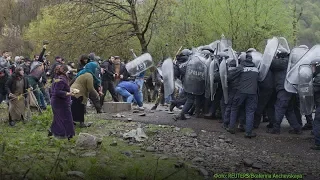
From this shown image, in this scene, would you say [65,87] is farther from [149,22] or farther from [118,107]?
[149,22]

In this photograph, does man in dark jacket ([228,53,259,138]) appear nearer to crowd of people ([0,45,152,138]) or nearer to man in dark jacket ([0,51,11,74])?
crowd of people ([0,45,152,138])

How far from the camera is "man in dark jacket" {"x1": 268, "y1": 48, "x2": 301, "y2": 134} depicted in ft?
29.8

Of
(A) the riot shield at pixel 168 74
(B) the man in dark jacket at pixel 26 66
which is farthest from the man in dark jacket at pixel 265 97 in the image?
(B) the man in dark jacket at pixel 26 66

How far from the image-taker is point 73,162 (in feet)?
20.0

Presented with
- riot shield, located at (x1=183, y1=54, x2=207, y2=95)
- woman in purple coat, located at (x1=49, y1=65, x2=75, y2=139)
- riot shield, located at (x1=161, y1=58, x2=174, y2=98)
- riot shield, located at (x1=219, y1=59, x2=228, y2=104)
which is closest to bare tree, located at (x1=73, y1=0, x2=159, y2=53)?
riot shield, located at (x1=161, y1=58, x2=174, y2=98)

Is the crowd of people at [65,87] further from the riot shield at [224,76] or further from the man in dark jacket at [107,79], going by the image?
the riot shield at [224,76]

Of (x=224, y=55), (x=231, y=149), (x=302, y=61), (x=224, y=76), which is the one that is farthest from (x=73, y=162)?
(x=302, y=61)

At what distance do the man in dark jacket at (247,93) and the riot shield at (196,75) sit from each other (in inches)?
51.1

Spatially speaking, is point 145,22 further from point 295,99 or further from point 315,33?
point 315,33

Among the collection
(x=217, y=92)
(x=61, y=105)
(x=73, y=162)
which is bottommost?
(x=73, y=162)

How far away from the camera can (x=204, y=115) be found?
35.7 ft

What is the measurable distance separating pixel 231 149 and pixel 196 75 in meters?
2.57

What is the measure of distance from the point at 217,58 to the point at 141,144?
299 cm

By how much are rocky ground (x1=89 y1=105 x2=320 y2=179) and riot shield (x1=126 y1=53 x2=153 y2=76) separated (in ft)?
9.19
